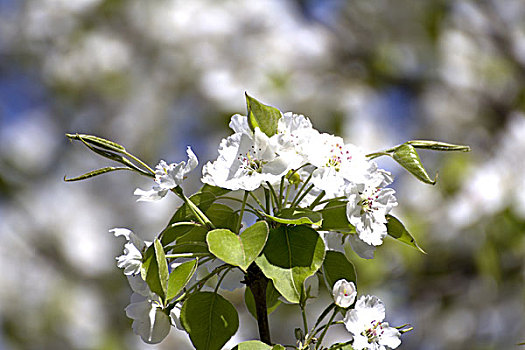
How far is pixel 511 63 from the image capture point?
2355 millimetres

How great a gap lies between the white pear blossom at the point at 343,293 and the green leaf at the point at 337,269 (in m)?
0.02

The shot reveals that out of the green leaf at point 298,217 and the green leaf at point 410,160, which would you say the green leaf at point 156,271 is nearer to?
the green leaf at point 298,217

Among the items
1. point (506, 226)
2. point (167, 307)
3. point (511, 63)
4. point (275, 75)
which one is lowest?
point (167, 307)

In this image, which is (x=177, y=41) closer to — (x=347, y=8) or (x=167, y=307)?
(x=347, y=8)

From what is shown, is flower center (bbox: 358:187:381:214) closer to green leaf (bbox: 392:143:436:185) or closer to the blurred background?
green leaf (bbox: 392:143:436:185)

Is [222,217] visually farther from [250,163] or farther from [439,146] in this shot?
[439,146]

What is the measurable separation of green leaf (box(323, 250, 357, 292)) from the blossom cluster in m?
0.03

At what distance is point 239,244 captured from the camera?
33 cm

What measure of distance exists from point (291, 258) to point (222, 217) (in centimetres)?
9

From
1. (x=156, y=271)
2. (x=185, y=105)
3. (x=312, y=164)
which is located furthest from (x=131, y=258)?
(x=185, y=105)

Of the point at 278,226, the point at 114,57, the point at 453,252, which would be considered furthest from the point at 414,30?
the point at 278,226

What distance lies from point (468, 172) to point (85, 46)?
1788mm

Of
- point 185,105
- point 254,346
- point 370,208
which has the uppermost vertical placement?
point 185,105

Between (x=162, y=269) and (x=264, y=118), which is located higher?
(x=264, y=118)
